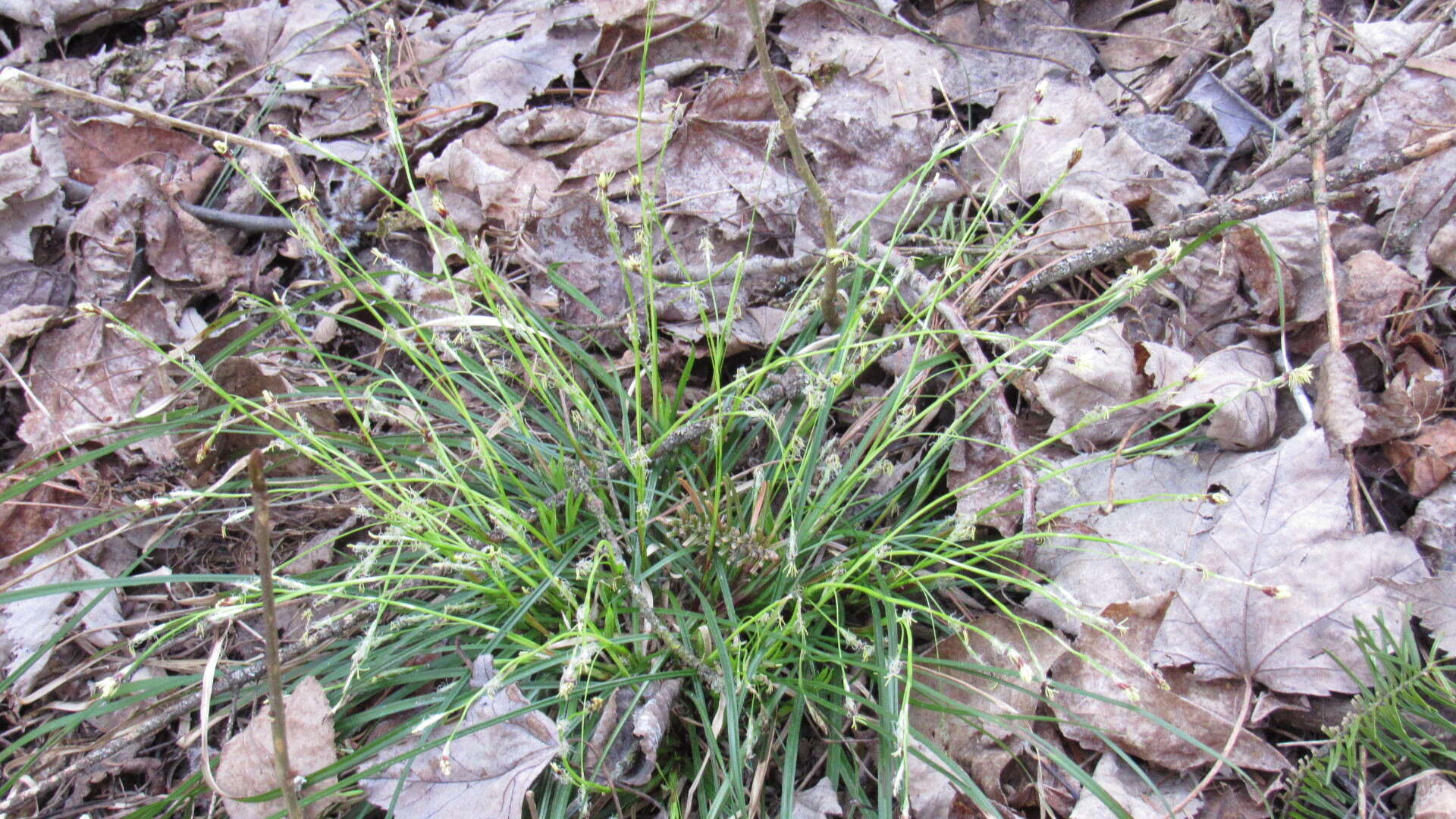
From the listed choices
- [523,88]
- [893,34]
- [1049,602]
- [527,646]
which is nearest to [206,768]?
[527,646]

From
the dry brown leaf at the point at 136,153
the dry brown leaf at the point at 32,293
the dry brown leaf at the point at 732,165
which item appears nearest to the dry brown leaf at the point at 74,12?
the dry brown leaf at the point at 136,153

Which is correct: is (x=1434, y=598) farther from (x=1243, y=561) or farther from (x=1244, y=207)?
(x=1244, y=207)

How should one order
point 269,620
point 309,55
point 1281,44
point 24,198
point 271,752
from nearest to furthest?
point 269,620
point 271,752
point 1281,44
point 24,198
point 309,55

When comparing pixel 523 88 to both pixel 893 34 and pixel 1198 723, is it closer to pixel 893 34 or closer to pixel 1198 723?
pixel 893 34

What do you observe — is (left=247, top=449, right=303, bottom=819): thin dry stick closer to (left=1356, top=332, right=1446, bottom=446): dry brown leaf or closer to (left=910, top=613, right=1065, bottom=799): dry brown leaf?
(left=910, top=613, right=1065, bottom=799): dry brown leaf

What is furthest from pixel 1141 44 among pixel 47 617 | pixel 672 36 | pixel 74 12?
pixel 74 12

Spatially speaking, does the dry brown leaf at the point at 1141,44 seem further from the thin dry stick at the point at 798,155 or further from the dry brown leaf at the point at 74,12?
the dry brown leaf at the point at 74,12
